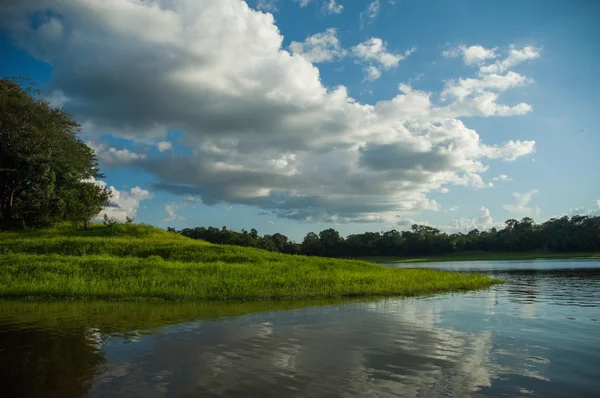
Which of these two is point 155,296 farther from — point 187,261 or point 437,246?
point 437,246

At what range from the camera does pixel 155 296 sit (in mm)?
24375

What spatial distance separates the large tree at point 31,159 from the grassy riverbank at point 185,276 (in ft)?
49.9

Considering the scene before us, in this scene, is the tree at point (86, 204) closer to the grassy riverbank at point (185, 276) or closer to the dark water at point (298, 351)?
the grassy riverbank at point (185, 276)

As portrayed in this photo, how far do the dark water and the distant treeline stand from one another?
365 ft

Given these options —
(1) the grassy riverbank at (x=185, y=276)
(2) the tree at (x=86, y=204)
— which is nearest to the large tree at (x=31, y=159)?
(2) the tree at (x=86, y=204)

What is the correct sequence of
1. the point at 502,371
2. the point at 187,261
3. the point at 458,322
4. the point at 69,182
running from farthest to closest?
1. the point at 69,182
2. the point at 187,261
3. the point at 458,322
4. the point at 502,371

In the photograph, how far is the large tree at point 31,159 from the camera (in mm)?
54906

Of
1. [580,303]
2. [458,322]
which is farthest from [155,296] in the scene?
[580,303]

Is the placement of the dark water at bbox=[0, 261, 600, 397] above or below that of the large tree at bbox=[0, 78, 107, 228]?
below

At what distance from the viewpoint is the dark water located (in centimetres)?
978

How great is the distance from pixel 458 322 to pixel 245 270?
17.6 m

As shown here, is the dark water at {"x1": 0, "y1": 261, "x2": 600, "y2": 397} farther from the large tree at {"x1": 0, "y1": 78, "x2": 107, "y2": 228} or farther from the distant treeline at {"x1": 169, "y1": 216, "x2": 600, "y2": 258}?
the distant treeline at {"x1": 169, "y1": 216, "x2": 600, "y2": 258}

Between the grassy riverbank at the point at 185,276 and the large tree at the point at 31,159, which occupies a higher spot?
the large tree at the point at 31,159

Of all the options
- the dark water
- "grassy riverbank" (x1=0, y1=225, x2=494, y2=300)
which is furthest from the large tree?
the dark water
